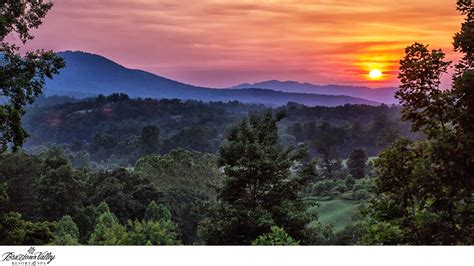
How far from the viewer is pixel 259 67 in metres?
9.58

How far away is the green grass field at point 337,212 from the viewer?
18447 millimetres

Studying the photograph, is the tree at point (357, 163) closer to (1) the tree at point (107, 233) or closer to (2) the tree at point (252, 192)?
(1) the tree at point (107, 233)

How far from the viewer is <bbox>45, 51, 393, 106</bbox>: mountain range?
43.3 ft

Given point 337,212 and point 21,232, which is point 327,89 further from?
point 337,212

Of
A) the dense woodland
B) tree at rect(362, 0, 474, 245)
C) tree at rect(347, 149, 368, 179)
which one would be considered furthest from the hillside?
tree at rect(347, 149, 368, 179)

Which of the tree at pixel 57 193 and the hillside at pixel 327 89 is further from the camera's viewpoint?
the tree at pixel 57 193

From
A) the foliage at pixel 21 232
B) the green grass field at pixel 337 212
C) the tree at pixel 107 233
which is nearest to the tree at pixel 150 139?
the green grass field at pixel 337 212

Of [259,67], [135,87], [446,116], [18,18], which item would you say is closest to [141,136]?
[135,87]

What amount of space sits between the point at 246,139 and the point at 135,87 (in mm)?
11927

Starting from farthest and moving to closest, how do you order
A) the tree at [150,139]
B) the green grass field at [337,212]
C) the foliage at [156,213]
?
the tree at [150,139], the green grass field at [337,212], the foliage at [156,213]

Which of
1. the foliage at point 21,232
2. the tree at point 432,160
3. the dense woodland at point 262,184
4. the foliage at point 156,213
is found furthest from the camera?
the foliage at point 156,213

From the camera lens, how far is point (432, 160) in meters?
4.68

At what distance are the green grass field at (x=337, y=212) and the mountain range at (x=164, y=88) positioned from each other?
366cm

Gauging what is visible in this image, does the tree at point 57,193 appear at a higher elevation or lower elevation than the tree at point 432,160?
lower
